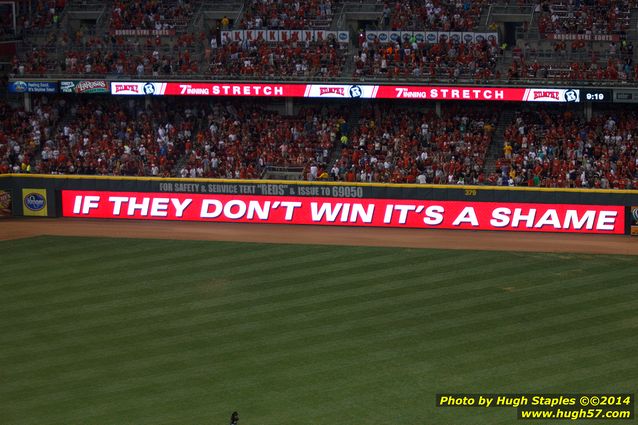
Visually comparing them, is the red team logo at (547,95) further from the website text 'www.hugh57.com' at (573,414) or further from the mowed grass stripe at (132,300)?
the website text 'www.hugh57.com' at (573,414)

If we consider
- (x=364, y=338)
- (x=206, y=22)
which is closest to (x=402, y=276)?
(x=364, y=338)

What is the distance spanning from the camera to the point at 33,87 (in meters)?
50.1

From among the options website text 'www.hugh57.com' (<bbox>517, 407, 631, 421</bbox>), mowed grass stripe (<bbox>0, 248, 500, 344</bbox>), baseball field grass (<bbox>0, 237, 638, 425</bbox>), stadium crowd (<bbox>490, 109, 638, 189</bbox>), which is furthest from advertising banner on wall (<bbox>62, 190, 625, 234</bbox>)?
website text 'www.hugh57.com' (<bbox>517, 407, 631, 421</bbox>)

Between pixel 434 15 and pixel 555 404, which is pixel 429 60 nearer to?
pixel 434 15

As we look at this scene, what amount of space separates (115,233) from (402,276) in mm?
12204

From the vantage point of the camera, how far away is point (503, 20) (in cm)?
4953

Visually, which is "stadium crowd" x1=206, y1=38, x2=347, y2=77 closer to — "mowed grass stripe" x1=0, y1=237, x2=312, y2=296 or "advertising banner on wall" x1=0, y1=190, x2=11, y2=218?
"advertising banner on wall" x1=0, y1=190, x2=11, y2=218

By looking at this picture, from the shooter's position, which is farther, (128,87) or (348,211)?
(128,87)

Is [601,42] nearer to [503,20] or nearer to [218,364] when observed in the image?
[503,20]

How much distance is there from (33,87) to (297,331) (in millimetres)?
26781

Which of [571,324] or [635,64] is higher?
[635,64]

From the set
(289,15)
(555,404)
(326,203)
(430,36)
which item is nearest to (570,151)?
(430,36)

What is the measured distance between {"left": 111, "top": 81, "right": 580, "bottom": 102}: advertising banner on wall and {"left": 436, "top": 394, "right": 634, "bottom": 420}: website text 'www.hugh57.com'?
23.6 meters

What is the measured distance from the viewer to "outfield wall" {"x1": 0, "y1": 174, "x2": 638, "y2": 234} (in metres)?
39.6
